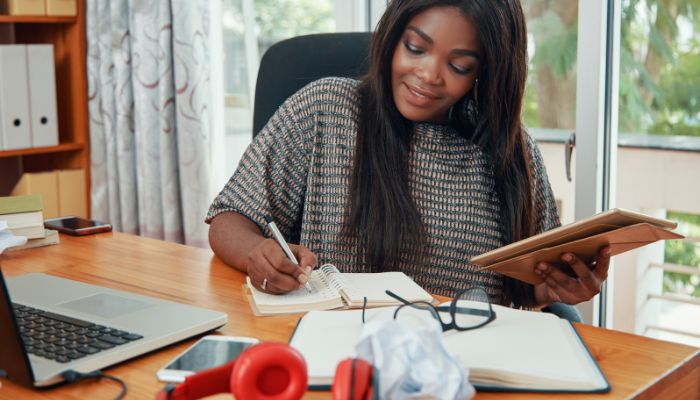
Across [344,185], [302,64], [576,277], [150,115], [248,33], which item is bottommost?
[576,277]

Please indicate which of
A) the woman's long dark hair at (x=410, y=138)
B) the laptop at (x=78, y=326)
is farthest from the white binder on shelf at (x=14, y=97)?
the laptop at (x=78, y=326)

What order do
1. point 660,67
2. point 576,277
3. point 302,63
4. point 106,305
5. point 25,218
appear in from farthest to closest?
point 660,67
point 302,63
point 25,218
point 576,277
point 106,305

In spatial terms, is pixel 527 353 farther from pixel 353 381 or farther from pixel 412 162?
pixel 412 162

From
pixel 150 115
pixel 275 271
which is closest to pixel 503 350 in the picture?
pixel 275 271

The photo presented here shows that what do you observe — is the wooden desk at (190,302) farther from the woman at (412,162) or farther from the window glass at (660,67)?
the window glass at (660,67)

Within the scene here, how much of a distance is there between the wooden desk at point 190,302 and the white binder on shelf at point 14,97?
1344mm

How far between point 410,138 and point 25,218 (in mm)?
687

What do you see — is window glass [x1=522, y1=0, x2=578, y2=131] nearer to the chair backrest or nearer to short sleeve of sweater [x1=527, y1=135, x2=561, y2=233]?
short sleeve of sweater [x1=527, y1=135, x2=561, y2=233]

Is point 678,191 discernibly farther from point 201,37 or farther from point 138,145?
point 138,145

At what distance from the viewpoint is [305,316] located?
3.31 ft

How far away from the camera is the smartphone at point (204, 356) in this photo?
2.80 ft

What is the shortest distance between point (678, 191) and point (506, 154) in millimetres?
754

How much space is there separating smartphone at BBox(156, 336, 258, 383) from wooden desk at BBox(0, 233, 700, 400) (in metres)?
0.02

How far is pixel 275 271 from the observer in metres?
1.12
